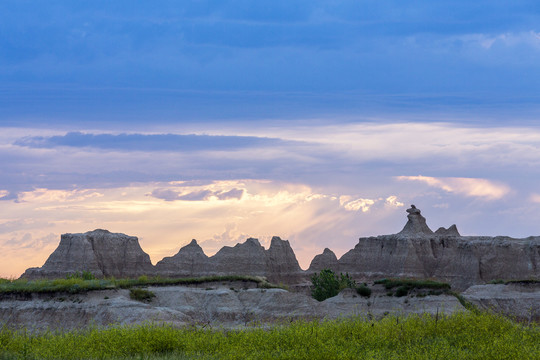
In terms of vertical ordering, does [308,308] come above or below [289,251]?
below

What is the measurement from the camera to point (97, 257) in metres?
115

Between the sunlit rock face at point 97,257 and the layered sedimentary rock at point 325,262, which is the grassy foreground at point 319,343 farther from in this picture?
the layered sedimentary rock at point 325,262

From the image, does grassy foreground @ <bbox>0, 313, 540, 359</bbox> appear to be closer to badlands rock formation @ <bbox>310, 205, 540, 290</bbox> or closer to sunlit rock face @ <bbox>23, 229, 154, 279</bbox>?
badlands rock formation @ <bbox>310, 205, 540, 290</bbox>

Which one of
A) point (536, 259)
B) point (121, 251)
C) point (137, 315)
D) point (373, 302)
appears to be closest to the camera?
point (137, 315)

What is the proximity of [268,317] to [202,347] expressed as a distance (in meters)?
25.6

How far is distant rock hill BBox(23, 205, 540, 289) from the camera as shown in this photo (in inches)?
4092

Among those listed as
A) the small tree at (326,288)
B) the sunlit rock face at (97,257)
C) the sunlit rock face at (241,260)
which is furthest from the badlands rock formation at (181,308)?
the sunlit rock face at (241,260)

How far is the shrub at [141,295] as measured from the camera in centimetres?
5616

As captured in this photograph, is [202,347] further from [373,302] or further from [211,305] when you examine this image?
[373,302]

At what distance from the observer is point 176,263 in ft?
412

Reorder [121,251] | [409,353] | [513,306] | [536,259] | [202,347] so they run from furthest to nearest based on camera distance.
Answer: [121,251] → [536,259] → [513,306] → [202,347] → [409,353]

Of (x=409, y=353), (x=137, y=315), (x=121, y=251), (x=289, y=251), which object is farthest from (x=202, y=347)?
(x=289, y=251)

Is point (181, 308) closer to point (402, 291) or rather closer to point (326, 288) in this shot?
point (402, 291)

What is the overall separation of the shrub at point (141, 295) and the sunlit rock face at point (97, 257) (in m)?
56.3
